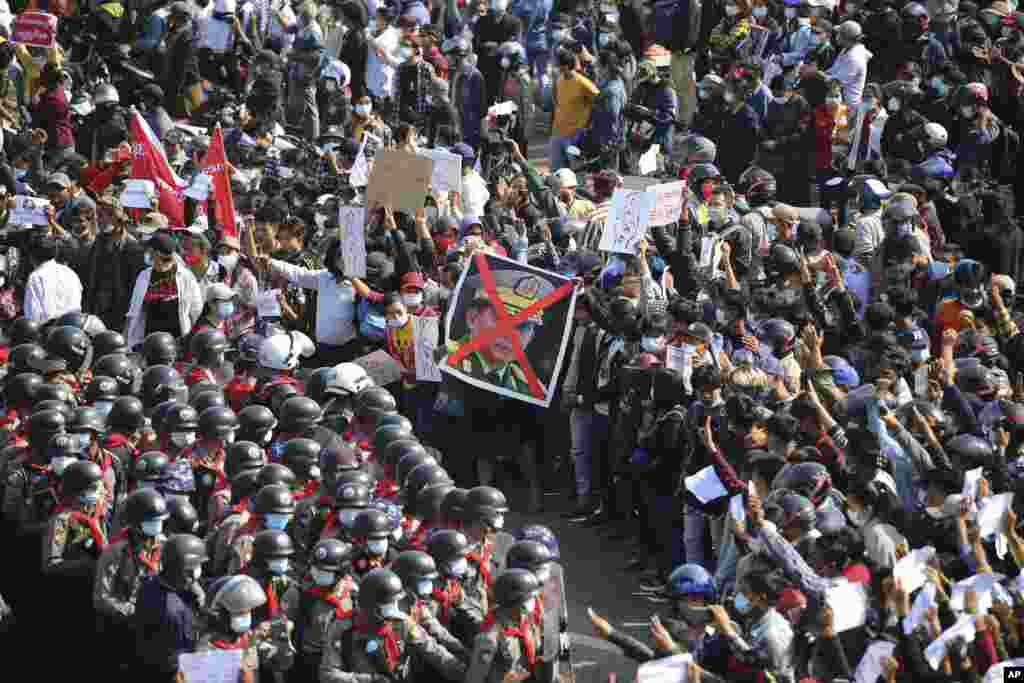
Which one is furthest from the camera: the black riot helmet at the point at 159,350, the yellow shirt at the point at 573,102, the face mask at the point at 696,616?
the yellow shirt at the point at 573,102

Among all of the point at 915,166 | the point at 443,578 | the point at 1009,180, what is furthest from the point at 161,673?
the point at 1009,180

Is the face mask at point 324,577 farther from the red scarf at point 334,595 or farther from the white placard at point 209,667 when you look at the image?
the white placard at point 209,667

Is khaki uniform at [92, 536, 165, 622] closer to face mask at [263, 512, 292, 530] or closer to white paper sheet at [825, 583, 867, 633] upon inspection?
face mask at [263, 512, 292, 530]

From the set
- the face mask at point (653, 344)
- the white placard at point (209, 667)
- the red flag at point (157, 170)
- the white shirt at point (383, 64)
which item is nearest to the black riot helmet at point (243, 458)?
the white placard at point (209, 667)

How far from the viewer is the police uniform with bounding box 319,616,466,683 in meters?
11.9

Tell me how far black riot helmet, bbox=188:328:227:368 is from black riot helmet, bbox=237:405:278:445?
1.60 m

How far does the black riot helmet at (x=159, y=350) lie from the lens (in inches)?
639

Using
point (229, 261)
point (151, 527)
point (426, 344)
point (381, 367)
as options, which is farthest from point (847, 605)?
point (229, 261)

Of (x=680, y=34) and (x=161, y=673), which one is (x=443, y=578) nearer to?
(x=161, y=673)

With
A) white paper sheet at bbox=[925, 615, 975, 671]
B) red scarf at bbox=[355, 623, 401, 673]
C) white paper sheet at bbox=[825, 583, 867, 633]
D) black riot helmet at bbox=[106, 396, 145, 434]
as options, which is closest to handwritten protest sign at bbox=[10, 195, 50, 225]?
black riot helmet at bbox=[106, 396, 145, 434]

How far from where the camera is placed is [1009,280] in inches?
680

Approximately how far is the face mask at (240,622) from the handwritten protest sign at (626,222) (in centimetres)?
629

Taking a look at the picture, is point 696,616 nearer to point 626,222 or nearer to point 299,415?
point 299,415

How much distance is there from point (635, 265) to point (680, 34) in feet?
24.6
